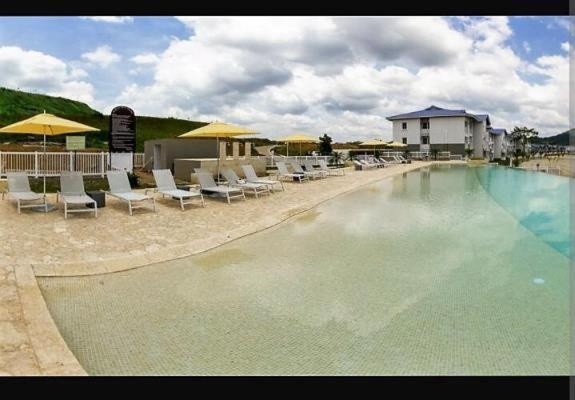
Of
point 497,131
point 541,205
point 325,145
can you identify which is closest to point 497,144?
point 497,131

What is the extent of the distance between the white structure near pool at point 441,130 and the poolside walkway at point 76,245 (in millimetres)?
49364

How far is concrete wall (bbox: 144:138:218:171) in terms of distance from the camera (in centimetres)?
1797

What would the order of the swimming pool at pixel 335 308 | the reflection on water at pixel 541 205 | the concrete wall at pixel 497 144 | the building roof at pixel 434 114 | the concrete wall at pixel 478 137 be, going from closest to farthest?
1. the swimming pool at pixel 335 308
2. the reflection on water at pixel 541 205
3. the building roof at pixel 434 114
4. the concrete wall at pixel 478 137
5. the concrete wall at pixel 497 144

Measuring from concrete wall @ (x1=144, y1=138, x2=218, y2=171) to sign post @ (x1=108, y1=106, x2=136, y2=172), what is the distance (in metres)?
1.23

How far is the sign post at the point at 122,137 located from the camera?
678 inches

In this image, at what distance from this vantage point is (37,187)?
1364cm

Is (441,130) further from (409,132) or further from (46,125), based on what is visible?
(46,125)

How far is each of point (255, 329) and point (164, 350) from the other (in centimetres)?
83

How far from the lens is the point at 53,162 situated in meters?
15.5

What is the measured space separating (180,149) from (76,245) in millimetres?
11970

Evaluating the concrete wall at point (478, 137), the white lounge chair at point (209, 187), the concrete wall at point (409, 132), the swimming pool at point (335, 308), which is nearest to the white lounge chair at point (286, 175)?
the white lounge chair at point (209, 187)

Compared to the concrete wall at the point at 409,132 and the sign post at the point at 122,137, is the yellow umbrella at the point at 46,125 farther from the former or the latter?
the concrete wall at the point at 409,132
